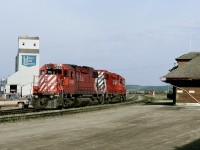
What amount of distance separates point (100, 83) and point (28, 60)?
64.4 m

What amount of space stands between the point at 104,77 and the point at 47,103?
46.8 ft

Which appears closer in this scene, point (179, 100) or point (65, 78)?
point (65, 78)

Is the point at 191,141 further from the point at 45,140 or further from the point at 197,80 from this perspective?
the point at 197,80

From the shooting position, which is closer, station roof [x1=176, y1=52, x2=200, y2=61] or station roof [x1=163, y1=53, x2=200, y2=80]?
station roof [x1=163, y1=53, x2=200, y2=80]

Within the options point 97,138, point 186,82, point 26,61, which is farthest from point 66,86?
point 26,61

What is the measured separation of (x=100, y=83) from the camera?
39281 mm

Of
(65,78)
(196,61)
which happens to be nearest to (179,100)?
(196,61)

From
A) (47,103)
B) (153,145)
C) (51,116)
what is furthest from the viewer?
(47,103)

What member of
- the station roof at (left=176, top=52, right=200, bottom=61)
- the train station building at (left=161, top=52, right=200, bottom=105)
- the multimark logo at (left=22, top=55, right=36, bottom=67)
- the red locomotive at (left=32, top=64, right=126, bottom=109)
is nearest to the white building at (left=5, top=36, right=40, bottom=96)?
the multimark logo at (left=22, top=55, right=36, bottom=67)

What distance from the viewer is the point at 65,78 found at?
95.8 ft

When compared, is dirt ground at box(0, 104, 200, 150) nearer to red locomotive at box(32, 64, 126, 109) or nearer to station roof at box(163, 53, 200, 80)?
red locomotive at box(32, 64, 126, 109)

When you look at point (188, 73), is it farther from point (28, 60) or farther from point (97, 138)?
point (28, 60)

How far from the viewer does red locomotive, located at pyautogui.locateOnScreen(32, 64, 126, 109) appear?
28.0m

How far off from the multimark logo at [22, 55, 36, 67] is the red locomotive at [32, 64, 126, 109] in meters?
62.1
